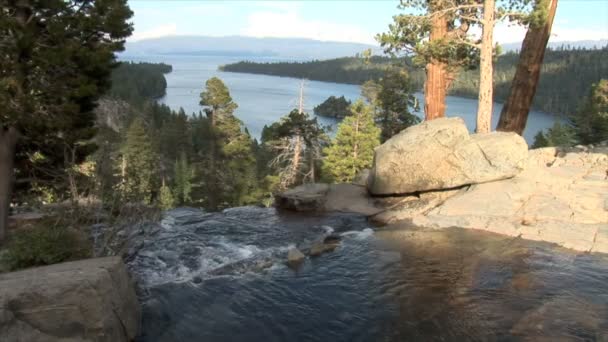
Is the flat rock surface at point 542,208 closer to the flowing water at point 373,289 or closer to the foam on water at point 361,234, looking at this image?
the flowing water at point 373,289

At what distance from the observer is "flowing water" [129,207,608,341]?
776 cm

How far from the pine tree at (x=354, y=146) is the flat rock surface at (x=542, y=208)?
1759cm

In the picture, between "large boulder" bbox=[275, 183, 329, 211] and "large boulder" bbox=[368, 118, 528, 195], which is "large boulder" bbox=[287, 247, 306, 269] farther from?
"large boulder" bbox=[368, 118, 528, 195]

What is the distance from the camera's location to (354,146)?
32844 mm

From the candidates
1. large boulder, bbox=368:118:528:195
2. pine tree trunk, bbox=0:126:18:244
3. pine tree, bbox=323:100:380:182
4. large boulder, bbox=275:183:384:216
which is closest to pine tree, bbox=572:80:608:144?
pine tree, bbox=323:100:380:182

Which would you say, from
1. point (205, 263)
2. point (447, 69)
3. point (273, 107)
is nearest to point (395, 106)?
point (447, 69)

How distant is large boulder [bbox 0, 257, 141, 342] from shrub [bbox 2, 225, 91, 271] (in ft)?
2.67

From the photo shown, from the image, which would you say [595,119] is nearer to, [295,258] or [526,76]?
[526,76]

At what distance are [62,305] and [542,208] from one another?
11395mm

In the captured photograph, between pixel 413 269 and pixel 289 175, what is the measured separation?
1973 centimetres

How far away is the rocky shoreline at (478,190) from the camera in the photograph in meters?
12.0

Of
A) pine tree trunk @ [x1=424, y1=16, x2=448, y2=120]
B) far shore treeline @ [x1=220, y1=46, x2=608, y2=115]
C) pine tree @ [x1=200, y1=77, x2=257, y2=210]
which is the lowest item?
pine tree @ [x1=200, y1=77, x2=257, y2=210]

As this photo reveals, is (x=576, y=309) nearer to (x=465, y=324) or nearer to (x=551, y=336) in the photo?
(x=551, y=336)

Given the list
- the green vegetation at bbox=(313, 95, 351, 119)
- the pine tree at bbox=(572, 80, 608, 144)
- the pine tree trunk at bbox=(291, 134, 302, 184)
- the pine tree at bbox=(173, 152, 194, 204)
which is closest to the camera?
the pine tree trunk at bbox=(291, 134, 302, 184)
